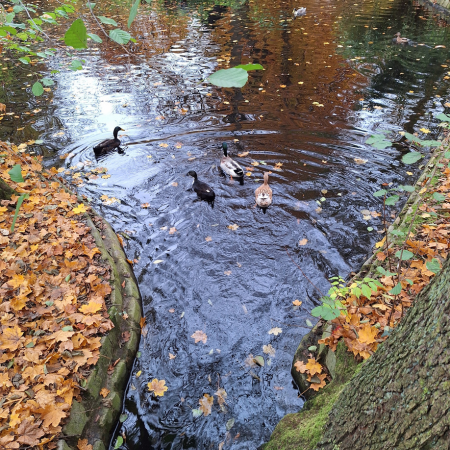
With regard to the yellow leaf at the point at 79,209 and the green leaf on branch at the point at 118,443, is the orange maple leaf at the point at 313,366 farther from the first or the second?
the yellow leaf at the point at 79,209

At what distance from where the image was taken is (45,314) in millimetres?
3658

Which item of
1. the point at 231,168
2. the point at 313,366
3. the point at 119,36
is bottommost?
the point at 231,168

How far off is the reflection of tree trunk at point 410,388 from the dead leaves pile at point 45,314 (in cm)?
254

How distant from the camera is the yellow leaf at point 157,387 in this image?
3.75 metres

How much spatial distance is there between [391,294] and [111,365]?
3190 millimetres

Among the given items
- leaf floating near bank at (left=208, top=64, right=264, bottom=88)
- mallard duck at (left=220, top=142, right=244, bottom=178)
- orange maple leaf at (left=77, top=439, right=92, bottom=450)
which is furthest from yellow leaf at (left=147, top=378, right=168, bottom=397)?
mallard duck at (left=220, top=142, right=244, bottom=178)

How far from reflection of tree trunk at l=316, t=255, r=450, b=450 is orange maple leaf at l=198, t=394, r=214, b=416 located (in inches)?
85.0

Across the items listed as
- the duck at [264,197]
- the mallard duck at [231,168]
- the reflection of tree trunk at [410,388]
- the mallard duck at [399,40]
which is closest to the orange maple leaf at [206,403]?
the reflection of tree trunk at [410,388]

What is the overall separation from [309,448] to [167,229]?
4.36m

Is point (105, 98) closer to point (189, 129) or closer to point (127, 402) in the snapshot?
point (189, 129)

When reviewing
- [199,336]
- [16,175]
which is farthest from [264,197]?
[16,175]

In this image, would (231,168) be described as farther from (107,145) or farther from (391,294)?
(391,294)

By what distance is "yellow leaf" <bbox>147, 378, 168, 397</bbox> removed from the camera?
3.75m

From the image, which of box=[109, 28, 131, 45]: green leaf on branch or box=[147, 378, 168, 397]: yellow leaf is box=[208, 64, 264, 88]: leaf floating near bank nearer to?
box=[109, 28, 131, 45]: green leaf on branch
